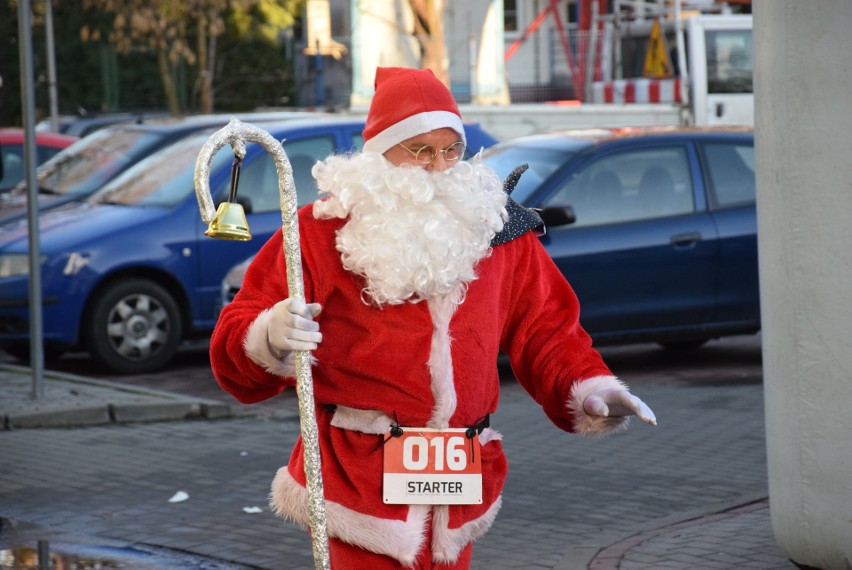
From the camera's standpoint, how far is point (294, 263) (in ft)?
10.6

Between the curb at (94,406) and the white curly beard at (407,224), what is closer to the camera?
the white curly beard at (407,224)

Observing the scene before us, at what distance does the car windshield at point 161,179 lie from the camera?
10828 mm

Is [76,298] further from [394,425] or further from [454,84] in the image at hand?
[454,84]

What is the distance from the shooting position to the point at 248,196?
10789 millimetres

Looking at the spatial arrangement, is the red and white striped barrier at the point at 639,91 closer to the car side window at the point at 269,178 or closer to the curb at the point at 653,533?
the car side window at the point at 269,178

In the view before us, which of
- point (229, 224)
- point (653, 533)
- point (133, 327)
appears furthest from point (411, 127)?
point (133, 327)

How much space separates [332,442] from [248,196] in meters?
7.33

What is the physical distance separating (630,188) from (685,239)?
50 cm

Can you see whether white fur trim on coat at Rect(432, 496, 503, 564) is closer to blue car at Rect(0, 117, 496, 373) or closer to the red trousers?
the red trousers

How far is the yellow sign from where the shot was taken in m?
22.3

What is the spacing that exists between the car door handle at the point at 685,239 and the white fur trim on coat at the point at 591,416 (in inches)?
259

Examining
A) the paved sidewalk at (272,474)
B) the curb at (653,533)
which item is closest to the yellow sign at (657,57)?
the paved sidewalk at (272,474)

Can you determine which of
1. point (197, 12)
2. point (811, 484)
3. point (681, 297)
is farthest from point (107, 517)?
point (197, 12)

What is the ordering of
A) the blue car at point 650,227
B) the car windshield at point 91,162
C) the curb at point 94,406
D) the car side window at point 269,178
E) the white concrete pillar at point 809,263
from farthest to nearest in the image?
the car windshield at point 91,162
the car side window at point 269,178
the blue car at point 650,227
the curb at point 94,406
the white concrete pillar at point 809,263
